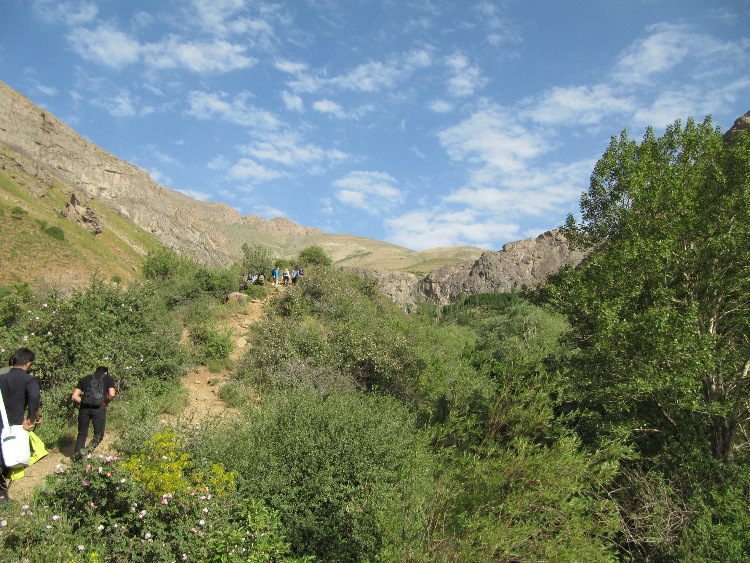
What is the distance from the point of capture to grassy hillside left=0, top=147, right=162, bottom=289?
38.6 meters

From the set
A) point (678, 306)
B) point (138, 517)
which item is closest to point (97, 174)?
point (138, 517)

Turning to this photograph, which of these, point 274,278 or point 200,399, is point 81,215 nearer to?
point 274,278

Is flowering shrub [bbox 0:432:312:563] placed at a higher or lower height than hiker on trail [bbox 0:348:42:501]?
lower

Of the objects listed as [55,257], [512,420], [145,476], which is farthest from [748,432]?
[55,257]

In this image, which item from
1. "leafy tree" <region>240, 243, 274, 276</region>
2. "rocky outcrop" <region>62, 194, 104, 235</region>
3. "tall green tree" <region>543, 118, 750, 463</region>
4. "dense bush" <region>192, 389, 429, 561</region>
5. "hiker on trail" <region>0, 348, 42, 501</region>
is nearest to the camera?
"hiker on trail" <region>0, 348, 42, 501</region>

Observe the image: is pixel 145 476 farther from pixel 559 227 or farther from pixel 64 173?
pixel 64 173

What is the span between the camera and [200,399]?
48.7 ft

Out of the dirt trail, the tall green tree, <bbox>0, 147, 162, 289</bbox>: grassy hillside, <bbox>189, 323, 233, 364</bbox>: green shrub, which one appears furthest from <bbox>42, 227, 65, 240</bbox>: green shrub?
the tall green tree

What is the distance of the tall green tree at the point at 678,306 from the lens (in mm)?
10312

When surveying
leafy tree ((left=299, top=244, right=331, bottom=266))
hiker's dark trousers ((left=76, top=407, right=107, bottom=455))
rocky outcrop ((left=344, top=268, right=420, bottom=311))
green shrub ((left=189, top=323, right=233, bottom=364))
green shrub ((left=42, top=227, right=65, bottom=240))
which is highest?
rocky outcrop ((left=344, top=268, right=420, bottom=311))

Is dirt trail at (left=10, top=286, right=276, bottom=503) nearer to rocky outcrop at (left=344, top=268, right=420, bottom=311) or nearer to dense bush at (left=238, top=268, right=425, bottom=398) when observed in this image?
dense bush at (left=238, top=268, right=425, bottom=398)

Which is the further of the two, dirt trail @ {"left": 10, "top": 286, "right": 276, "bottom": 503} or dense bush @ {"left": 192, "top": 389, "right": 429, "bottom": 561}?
dirt trail @ {"left": 10, "top": 286, "right": 276, "bottom": 503}

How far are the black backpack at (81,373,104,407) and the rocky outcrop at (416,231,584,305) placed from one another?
98213 mm

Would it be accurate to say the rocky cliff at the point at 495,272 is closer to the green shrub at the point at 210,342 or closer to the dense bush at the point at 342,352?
the dense bush at the point at 342,352
